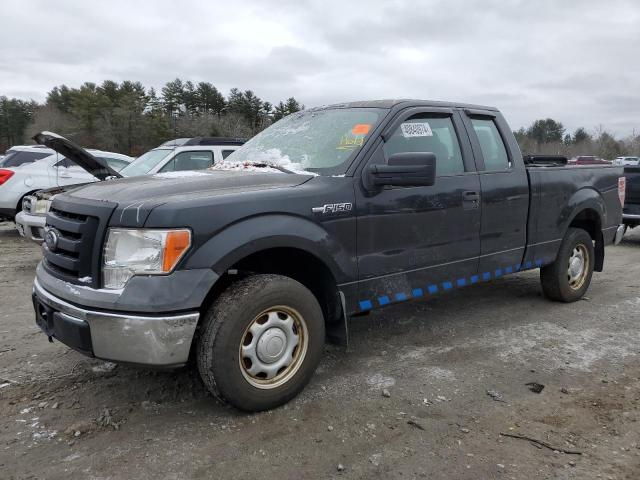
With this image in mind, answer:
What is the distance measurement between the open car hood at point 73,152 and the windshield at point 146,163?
300cm

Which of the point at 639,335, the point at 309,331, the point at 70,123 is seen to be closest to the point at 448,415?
the point at 309,331

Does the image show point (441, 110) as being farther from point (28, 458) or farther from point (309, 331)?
point (28, 458)

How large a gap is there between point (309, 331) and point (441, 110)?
223cm

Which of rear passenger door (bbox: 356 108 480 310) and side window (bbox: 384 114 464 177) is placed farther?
side window (bbox: 384 114 464 177)

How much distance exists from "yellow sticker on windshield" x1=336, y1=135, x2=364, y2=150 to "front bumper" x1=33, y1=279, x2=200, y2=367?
64.5 inches

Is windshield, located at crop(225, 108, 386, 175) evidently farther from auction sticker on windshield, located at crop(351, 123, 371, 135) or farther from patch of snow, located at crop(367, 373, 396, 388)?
patch of snow, located at crop(367, 373, 396, 388)

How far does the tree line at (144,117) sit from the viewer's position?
1977 inches

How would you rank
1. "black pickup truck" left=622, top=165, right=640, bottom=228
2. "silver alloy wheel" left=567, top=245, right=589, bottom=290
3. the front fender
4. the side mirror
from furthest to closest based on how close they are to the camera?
"black pickup truck" left=622, top=165, right=640, bottom=228
"silver alloy wheel" left=567, top=245, right=589, bottom=290
the side mirror
the front fender

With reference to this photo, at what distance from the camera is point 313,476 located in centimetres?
258

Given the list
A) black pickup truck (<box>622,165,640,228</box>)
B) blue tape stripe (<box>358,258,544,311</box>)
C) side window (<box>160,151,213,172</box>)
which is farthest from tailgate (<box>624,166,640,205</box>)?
side window (<box>160,151,213,172</box>)

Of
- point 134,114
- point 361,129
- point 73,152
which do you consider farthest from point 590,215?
point 134,114

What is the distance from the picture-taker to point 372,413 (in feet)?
10.4

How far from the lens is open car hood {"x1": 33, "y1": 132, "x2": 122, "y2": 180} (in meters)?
4.94

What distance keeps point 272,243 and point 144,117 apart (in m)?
54.6
